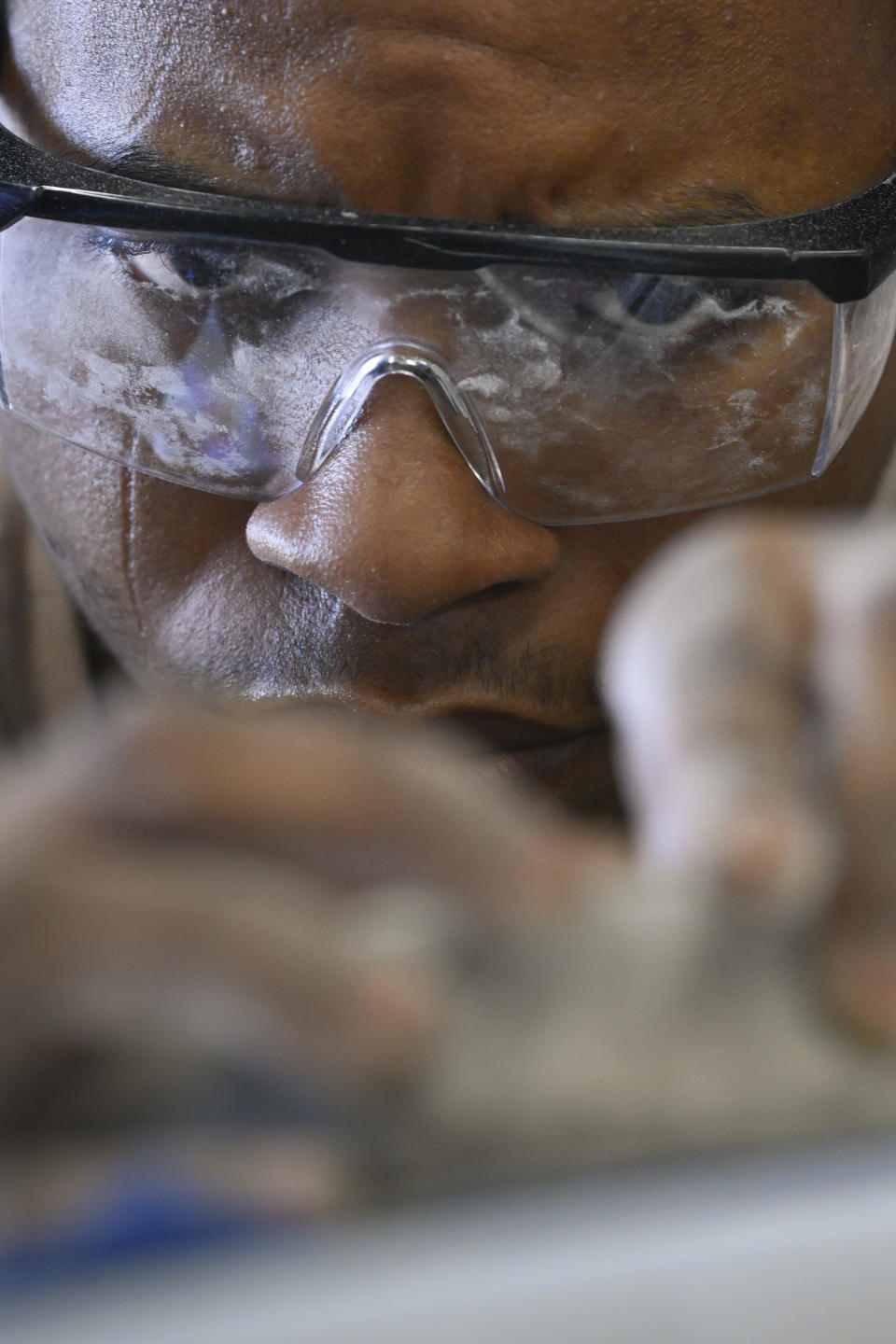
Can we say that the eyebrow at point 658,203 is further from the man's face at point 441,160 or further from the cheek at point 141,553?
the cheek at point 141,553

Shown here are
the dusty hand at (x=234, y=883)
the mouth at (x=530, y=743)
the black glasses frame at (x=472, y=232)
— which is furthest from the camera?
the mouth at (x=530, y=743)

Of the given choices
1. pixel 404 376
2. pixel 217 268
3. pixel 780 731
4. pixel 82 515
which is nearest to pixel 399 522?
pixel 404 376

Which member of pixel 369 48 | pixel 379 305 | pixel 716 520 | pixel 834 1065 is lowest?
pixel 834 1065

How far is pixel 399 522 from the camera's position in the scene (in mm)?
712

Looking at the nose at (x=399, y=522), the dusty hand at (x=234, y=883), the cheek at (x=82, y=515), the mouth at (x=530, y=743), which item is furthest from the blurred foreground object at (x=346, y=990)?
the cheek at (x=82, y=515)

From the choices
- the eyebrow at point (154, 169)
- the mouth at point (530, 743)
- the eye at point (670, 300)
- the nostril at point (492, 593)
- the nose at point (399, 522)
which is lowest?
the mouth at point (530, 743)

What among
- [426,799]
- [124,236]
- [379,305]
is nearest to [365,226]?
[379,305]

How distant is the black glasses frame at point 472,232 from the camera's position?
2.28 ft

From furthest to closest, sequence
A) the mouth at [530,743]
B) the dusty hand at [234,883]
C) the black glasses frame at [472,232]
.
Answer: the mouth at [530,743], the black glasses frame at [472,232], the dusty hand at [234,883]

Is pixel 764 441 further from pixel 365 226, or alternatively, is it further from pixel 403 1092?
pixel 403 1092

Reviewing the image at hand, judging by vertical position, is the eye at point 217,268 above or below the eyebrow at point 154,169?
below

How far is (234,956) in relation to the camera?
0.21 metres

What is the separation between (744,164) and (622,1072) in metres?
0.66

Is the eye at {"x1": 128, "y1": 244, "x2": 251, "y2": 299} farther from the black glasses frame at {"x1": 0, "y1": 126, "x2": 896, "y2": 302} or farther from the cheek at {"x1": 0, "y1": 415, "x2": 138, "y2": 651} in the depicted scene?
the cheek at {"x1": 0, "y1": 415, "x2": 138, "y2": 651}
